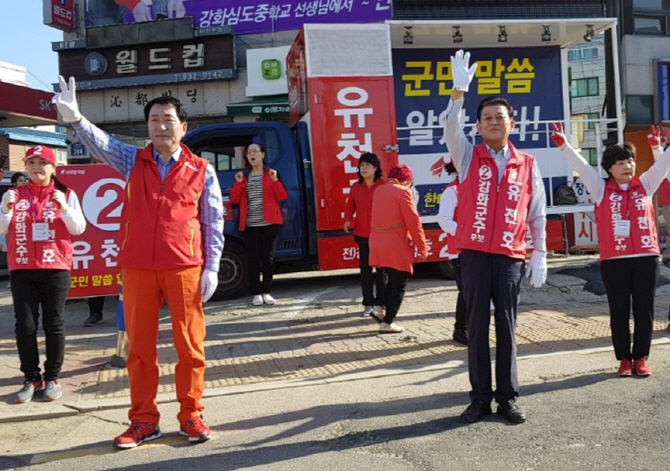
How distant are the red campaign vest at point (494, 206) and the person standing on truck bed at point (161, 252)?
1.47 meters

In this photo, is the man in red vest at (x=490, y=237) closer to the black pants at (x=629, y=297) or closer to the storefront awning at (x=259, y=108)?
the black pants at (x=629, y=297)

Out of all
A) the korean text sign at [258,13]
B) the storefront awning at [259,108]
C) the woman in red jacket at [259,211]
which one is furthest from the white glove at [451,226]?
the korean text sign at [258,13]

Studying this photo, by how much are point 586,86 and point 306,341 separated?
35690 millimetres

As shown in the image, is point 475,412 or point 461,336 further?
point 461,336

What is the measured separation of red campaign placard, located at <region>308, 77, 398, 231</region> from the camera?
8.33 meters

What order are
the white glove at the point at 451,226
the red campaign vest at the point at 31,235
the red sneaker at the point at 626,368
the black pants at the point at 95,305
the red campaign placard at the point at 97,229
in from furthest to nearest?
the black pants at the point at 95,305 < the red campaign placard at the point at 97,229 < the white glove at the point at 451,226 < the red sneaker at the point at 626,368 < the red campaign vest at the point at 31,235

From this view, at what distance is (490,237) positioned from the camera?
3.94 m

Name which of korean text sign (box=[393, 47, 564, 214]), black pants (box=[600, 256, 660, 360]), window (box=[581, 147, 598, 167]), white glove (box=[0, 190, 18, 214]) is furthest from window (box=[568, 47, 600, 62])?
white glove (box=[0, 190, 18, 214])

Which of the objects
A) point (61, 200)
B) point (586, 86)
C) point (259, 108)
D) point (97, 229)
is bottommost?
point (97, 229)

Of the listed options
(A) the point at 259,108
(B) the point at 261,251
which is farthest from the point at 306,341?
(A) the point at 259,108

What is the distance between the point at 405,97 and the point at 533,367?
5.29 meters

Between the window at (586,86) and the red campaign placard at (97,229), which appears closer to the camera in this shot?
the red campaign placard at (97,229)

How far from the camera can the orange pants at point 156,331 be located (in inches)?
145

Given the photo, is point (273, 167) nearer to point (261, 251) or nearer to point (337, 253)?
point (261, 251)
